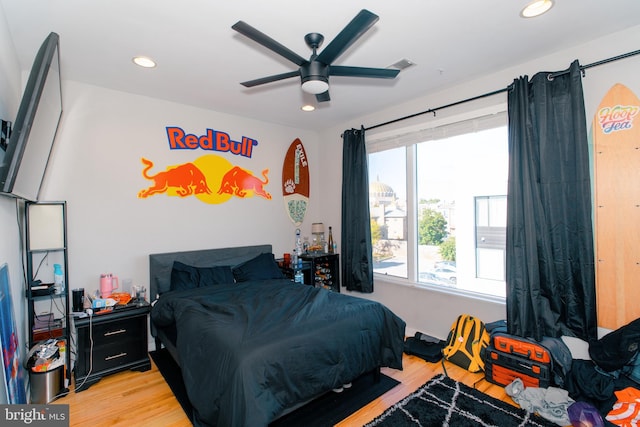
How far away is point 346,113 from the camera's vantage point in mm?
4035

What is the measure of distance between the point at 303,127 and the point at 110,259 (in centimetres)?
298

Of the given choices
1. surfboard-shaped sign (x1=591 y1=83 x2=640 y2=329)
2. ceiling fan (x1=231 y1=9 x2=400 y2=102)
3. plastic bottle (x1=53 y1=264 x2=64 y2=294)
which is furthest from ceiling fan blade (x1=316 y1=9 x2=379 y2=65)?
plastic bottle (x1=53 y1=264 x2=64 y2=294)

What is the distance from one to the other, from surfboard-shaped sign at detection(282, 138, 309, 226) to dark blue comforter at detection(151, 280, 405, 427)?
1826mm

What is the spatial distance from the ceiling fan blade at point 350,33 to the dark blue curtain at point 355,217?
222cm

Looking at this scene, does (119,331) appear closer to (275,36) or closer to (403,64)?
(275,36)

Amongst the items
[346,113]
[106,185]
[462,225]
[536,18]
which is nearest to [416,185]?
[462,225]

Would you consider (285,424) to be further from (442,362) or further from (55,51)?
(55,51)

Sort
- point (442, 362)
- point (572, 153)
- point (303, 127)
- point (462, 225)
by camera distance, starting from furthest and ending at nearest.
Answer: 1. point (303, 127)
2. point (462, 225)
3. point (442, 362)
4. point (572, 153)

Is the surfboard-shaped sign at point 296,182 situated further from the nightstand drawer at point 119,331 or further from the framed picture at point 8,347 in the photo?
the framed picture at point 8,347

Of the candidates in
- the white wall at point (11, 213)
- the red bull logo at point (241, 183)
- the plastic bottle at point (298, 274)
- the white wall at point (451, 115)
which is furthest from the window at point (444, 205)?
the white wall at point (11, 213)

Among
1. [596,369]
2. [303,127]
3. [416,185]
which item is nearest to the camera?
[596,369]

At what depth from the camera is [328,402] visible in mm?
2311

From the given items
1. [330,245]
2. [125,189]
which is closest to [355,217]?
[330,245]

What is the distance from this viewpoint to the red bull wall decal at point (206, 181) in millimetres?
3400
